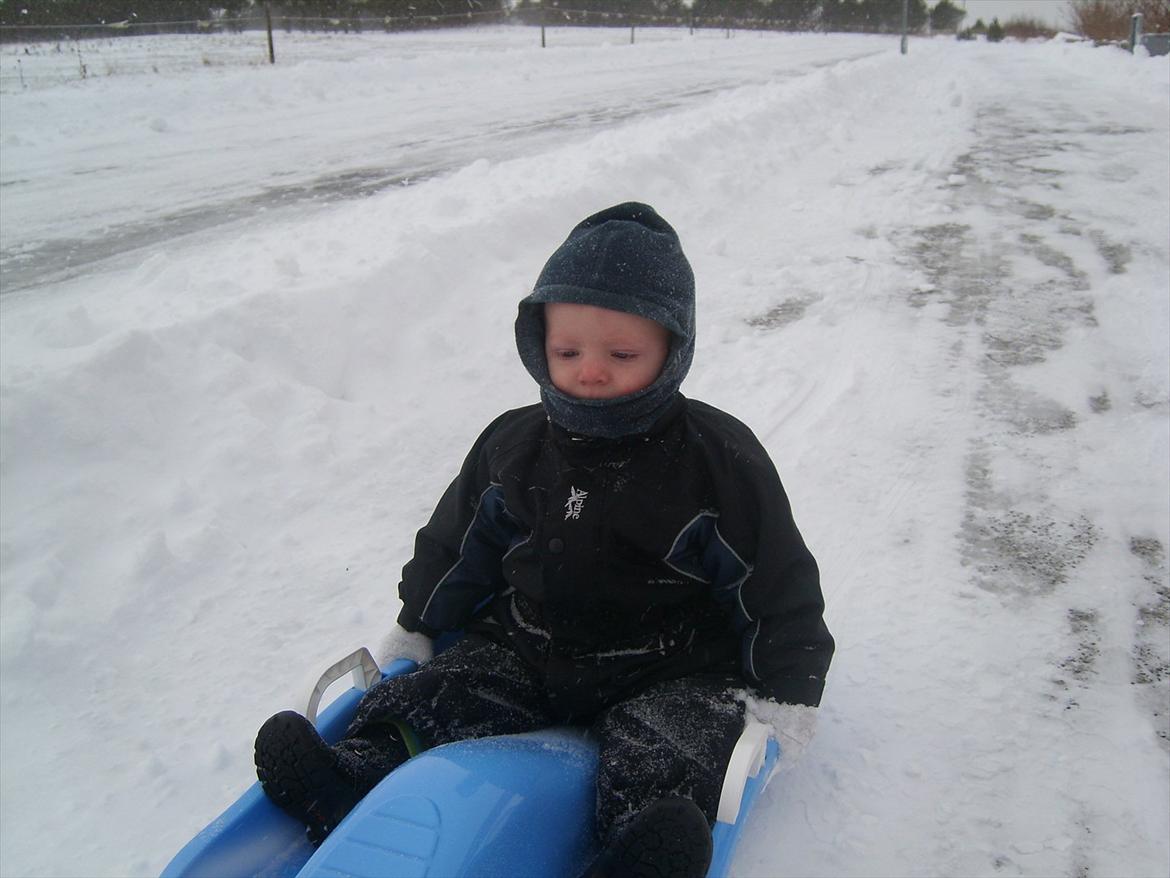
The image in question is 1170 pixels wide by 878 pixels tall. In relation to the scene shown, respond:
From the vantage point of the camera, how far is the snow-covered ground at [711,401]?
199cm

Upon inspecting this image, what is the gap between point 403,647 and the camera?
2.06m

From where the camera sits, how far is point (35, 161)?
917 centimetres

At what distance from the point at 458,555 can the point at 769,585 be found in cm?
73

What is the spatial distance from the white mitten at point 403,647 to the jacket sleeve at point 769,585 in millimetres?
739

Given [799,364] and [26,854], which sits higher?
[799,364]

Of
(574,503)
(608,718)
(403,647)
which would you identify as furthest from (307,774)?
(574,503)

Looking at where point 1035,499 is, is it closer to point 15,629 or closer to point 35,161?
point 15,629

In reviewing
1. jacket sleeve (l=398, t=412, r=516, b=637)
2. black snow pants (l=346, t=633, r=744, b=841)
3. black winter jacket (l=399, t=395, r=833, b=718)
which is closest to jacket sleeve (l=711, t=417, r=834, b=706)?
black winter jacket (l=399, t=395, r=833, b=718)

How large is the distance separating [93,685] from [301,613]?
57 centimetres

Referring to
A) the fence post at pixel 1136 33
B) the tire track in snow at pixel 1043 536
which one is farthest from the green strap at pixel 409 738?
the fence post at pixel 1136 33

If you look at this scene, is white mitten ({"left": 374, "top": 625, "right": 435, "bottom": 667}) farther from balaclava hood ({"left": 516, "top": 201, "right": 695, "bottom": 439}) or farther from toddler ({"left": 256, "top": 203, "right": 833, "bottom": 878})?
balaclava hood ({"left": 516, "top": 201, "right": 695, "bottom": 439})

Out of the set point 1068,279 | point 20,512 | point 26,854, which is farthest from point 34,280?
point 1068,279

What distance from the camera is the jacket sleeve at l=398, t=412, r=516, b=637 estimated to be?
2.05 metres

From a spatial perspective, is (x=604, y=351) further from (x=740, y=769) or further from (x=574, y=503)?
(x=740, y=769)
